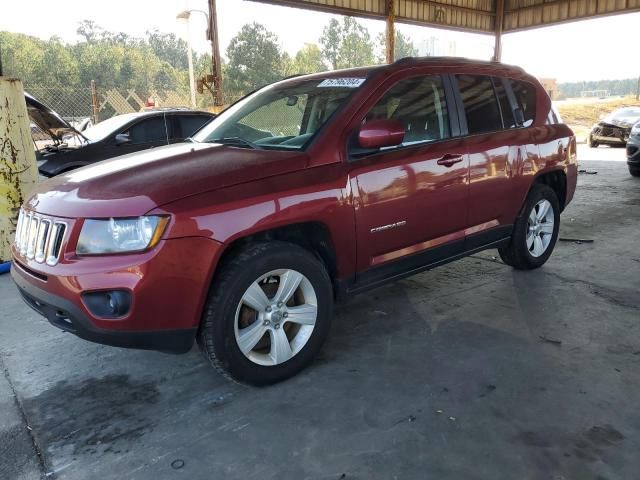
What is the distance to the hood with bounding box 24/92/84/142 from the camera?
586 cm

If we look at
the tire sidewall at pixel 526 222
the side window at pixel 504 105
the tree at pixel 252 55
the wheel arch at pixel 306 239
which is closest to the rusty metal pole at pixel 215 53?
the side window at pixel 504 105

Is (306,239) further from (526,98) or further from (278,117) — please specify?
(526,98)

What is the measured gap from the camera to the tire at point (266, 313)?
8.58 feet

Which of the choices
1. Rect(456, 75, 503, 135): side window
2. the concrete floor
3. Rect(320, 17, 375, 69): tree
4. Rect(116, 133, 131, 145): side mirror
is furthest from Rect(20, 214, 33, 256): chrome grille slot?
Rect(320, 17, 375, 69): tree

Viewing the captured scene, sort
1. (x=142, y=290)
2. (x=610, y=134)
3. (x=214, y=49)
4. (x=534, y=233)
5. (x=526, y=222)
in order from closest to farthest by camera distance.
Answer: (x=142, y=290)
(x=526, y=222)
(x=534, y=233)
(x=214, y=49)
(x=610, y=134)

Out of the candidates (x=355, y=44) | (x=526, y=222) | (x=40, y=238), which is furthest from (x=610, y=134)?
(x=355, y=44)

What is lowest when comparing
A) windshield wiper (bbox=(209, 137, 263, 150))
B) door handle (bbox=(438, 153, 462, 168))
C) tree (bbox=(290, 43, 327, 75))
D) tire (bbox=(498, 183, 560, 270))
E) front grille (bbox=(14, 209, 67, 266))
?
tire (bbox=(498, 183, 560, 270))

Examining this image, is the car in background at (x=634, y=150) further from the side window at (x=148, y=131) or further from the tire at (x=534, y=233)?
the side window at (x=148, y=131)

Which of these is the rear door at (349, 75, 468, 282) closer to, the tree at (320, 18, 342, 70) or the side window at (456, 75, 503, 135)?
the side window at (456, 75, 503, 135)

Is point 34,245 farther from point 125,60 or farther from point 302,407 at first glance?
point 125,60

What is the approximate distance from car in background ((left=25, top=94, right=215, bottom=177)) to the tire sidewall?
4.04 metres

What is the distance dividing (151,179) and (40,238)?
64cm

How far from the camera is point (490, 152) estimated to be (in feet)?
12.6

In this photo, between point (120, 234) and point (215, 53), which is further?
point (215, 53)
